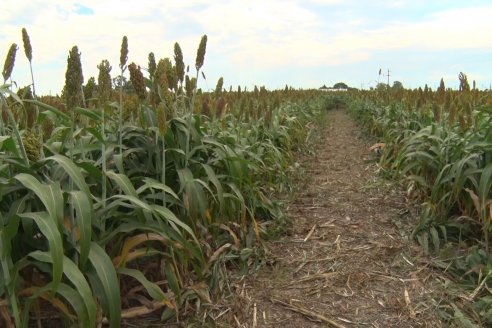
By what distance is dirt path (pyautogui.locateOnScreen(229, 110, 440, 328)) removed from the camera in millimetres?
2281

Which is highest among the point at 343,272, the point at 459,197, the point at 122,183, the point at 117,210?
the point at 122,183

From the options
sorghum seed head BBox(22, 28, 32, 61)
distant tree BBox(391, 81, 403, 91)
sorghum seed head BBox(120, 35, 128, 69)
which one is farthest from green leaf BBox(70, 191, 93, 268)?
distant tree BBox(391, 81, 403, 91)

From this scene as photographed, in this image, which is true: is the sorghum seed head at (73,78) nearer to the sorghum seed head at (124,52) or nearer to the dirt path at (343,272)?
the sorghum seed head at (124,52)

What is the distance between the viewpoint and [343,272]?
271cm

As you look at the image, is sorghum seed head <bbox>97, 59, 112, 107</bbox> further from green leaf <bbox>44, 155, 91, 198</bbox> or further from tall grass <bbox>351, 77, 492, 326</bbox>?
tall grass <bbox>351, 77, 492, 326</bbox>

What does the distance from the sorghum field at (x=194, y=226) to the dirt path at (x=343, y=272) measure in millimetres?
11

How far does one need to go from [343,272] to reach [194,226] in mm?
935

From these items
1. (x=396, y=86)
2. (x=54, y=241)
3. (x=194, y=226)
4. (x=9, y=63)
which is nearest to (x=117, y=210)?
(x=194, y=226)

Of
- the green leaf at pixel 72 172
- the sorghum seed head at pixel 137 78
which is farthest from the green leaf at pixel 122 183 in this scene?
the sorghum seed head at pixel 137 78

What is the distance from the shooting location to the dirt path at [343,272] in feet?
7.48

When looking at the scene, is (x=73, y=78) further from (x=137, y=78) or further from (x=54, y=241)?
(x=54, y=241)

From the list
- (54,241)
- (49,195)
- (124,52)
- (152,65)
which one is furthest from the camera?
(152,65)

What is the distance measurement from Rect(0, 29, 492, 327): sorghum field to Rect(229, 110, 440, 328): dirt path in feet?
0.04

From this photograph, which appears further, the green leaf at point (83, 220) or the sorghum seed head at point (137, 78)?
the sorghum seed head at point (137, 78)
